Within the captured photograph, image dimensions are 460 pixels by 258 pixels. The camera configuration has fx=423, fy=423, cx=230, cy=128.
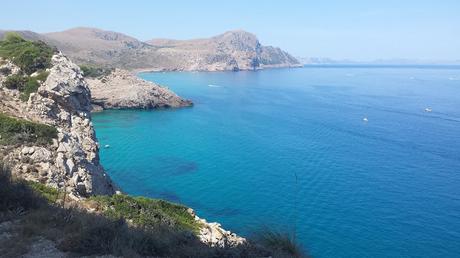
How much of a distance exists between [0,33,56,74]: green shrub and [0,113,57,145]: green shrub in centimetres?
898

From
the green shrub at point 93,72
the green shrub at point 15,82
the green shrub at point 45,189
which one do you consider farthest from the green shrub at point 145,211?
the green shrub at point 93,72

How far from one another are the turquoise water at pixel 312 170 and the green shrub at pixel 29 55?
43.5ft

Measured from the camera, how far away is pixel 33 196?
37.9ft

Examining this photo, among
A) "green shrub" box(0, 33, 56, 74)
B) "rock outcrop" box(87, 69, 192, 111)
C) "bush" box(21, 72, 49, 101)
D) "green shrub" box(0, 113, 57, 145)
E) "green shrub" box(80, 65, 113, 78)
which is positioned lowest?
"rock outcrop" box(87, 69, 192, 111)

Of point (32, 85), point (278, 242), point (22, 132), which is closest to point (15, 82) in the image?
point (32, 85)

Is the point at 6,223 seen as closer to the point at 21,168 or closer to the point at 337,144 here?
Answer: the point at 21,168

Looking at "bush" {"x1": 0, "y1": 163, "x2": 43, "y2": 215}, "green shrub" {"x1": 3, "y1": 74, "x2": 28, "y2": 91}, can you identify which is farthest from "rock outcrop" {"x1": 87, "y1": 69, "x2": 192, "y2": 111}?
"bush" {"x1": 0, "y1": 163, "x2": 43, "y2": 215}

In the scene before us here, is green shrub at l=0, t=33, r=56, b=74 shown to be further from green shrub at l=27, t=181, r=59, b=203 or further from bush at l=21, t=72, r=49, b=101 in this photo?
green shrub at l=27, t=181, r=59, b=203

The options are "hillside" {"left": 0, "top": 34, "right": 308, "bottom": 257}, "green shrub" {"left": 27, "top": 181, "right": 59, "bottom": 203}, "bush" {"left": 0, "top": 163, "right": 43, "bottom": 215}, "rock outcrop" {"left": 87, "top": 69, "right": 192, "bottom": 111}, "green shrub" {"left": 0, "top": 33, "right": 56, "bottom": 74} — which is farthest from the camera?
"rock outcrop" {"left": 87, "top": 69, "right": 192, "bottom": 111}

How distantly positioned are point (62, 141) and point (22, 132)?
1.99 meters

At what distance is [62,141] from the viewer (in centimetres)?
2184

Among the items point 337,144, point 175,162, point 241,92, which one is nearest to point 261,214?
point 175,162

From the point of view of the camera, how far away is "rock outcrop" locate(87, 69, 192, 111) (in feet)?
281

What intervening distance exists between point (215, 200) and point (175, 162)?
40.9 feet
